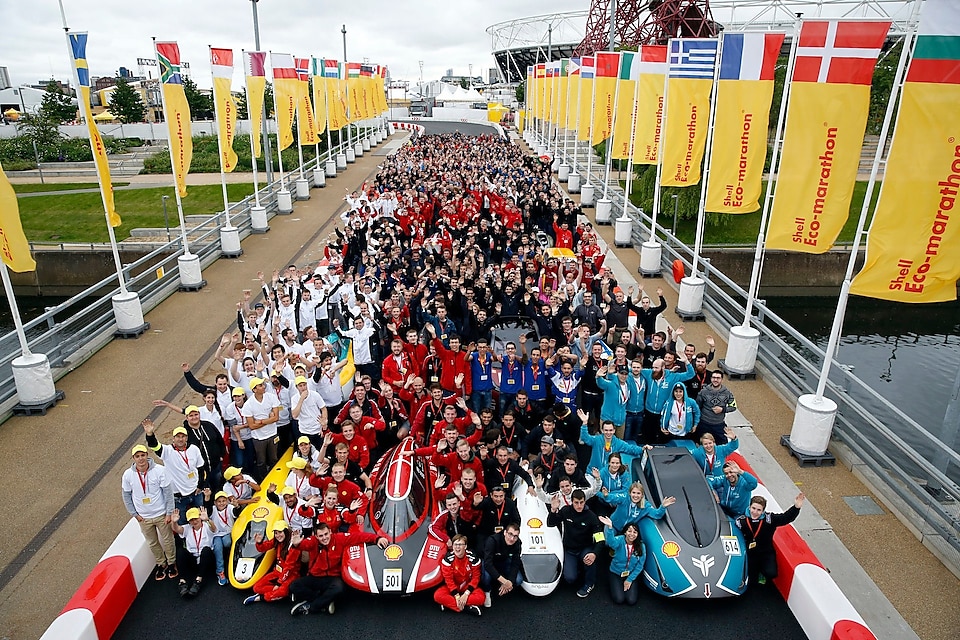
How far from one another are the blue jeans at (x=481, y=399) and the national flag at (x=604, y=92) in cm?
1439

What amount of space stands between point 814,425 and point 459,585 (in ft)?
18.8

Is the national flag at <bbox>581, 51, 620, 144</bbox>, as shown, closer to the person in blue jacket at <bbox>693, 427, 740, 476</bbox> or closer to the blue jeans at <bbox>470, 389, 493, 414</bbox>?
the blue jeans at <bbox>470, 389, 493, 414</bbox>

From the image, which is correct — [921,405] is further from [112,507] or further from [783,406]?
[112,507]

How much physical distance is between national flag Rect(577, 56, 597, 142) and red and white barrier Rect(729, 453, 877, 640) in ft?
62.8

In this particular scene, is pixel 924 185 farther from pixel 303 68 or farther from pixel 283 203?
pixel 303 68

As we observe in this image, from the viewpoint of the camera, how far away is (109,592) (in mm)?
6742

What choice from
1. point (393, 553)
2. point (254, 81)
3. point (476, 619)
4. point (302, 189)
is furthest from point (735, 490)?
point (302, 189)

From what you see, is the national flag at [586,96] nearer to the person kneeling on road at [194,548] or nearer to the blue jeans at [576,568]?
the blue jeans at [576,568]

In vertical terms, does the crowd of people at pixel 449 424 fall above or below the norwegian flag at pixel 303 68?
below

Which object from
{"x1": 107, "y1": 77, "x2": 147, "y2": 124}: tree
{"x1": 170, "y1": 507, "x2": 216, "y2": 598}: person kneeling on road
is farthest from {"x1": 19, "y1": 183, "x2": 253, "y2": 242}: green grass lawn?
{"x1": 107, "y1": 77, "x2": 147, "y2": 124}: tree

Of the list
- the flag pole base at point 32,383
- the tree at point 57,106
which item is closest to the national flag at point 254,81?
the flag pole base at point 32,383

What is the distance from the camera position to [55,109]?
5434 cm

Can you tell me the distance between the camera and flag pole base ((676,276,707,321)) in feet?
48.7

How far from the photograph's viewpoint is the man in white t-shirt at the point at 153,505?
729cm
